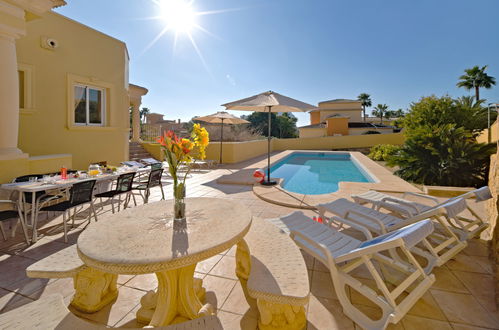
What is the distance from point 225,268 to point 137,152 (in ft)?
38.1

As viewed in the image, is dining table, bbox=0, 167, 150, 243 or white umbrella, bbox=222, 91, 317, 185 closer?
dining table, bbox=0, 167, 150, 243

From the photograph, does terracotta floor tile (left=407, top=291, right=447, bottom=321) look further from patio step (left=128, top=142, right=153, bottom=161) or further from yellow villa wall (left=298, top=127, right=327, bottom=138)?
yellow villa wall (left=298, top=127, right=327, bottom=138)

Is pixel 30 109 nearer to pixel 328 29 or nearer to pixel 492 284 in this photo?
pixel 492 284

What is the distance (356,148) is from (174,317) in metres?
22.5

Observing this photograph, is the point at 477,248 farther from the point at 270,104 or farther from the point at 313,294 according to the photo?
the point at 270,104

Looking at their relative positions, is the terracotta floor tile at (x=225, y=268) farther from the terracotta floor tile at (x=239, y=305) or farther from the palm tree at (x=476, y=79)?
the palm tree at (x=476, y=79)

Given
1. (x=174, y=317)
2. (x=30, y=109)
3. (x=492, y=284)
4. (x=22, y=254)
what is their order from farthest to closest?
(x=30, y=109) < (x=22, y=254) < (x=492, y=284) < (x=174, y=317)

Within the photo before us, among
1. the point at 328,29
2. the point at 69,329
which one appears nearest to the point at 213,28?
the point at 328,29

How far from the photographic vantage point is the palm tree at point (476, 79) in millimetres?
26234

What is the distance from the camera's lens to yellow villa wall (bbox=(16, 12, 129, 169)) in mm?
6266

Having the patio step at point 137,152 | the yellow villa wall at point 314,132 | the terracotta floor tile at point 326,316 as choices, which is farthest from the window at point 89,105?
the yellow villa wall at point 314,132

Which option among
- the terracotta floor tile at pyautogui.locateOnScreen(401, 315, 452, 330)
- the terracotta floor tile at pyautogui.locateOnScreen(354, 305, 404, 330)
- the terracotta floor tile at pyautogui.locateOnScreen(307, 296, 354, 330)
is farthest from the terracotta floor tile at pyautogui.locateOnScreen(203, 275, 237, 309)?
the terracotta floor tile at pyautogui.locateOnScreen(401, 315, 452, 330)

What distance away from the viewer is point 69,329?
48.4 inches

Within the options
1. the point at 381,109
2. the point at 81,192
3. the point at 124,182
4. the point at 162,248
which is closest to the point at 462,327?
the point at 162,248
